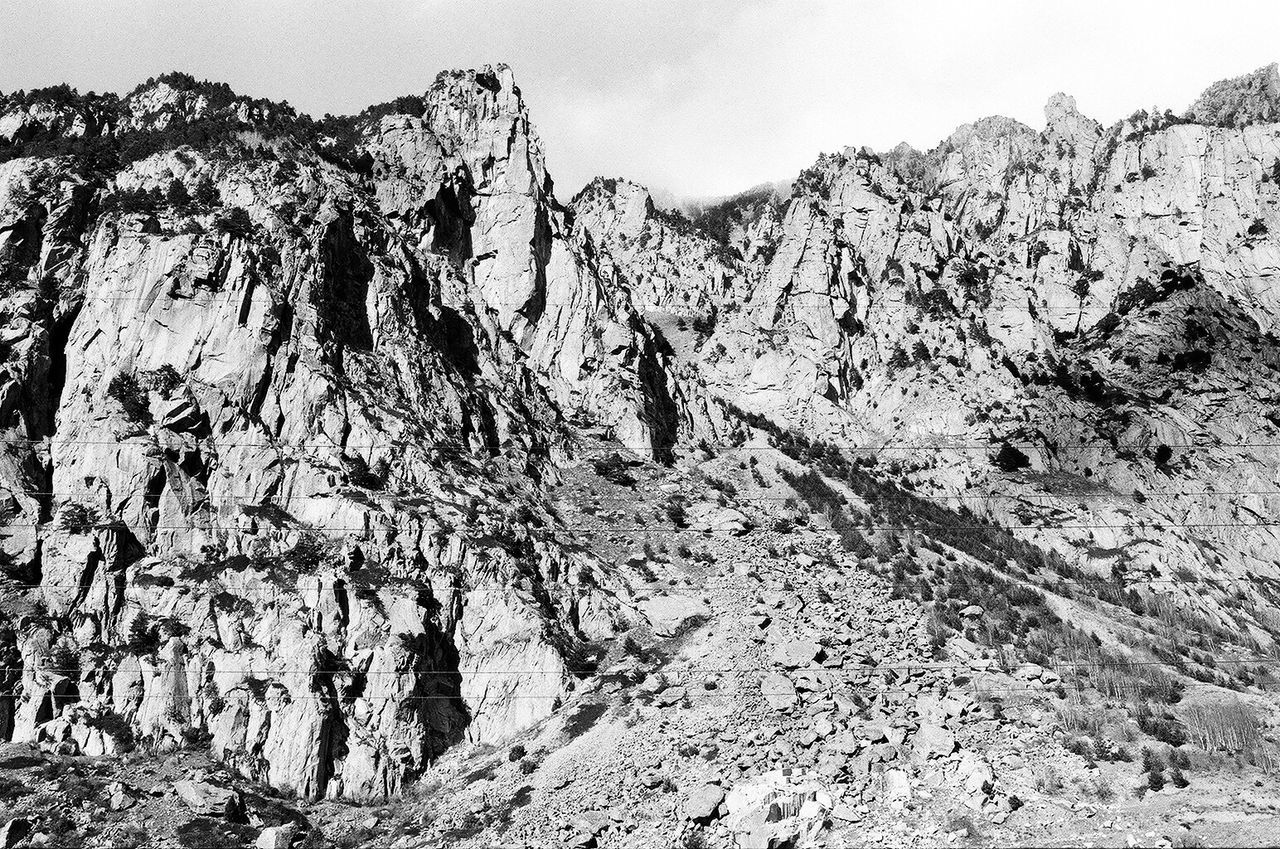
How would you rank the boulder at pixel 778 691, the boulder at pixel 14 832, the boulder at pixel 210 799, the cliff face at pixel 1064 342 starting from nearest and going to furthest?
the boulder at pixel 14 832
the boulder at pixel 210 799
the boulder at pixel 778 691
the cliff face at pixel 1064 342

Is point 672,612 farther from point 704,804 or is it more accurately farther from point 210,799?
point 210,799

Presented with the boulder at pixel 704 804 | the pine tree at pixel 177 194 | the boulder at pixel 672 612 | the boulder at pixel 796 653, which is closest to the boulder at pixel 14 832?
the boulder at pixel 704 804

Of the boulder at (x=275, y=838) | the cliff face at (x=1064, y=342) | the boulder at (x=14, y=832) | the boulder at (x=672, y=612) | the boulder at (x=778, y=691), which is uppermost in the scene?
the cliff face at (x=1064, y=342)

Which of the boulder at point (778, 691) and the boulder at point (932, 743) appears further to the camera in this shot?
the boulder at point (778, 691)

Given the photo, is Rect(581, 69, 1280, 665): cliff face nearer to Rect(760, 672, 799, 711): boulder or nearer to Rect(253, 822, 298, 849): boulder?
Rect(760, 672, 799, 711): boulder

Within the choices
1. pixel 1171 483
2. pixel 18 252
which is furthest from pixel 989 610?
pixel 18 252

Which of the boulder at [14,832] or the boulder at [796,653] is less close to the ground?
the boulder at [14,832]

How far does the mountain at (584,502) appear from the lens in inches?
1581

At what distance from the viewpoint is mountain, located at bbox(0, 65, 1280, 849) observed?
132 feet

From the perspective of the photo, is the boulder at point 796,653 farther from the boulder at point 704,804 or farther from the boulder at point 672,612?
the boulder at point 704,804

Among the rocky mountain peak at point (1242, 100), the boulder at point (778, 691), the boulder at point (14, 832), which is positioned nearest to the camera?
the boulder at point (14, 832)

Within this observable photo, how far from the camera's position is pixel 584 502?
67.8 meters

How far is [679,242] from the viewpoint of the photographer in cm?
11544

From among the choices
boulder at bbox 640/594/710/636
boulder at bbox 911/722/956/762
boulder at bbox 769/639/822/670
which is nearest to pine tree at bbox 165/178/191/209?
boulder at bbox 640/594/710/636
